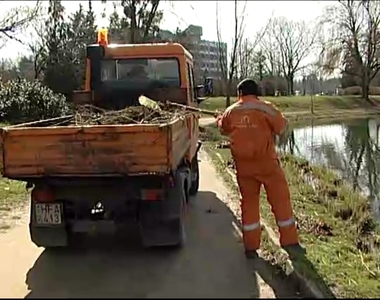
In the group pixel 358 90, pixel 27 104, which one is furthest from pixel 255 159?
pixel 358 90

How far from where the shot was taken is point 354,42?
54.7 m

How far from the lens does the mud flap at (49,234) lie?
6.95 m

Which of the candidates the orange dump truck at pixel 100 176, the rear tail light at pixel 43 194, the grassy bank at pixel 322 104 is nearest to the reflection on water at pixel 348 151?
the orange dump truck at pixel 100 176

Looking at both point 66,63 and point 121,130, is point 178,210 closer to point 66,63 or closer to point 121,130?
point 121,130

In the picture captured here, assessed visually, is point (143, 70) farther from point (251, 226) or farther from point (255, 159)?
point (251, 226)

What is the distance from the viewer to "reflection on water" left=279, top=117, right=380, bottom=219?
1619 cm

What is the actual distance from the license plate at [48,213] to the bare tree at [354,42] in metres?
48.8

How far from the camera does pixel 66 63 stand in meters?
43.8

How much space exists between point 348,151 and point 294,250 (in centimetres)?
1683

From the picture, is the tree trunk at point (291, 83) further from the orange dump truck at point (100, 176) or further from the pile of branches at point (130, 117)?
A: the orange dump truck at point (100, 176)

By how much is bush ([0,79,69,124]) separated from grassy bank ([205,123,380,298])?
11499mm

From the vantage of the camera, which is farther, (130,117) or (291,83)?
(291,83)

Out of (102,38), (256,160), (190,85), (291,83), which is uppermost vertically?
(102,38)

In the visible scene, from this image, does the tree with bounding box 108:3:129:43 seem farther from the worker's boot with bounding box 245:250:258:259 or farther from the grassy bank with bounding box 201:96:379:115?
the worker's boot with bounding box 245:250:258:259
